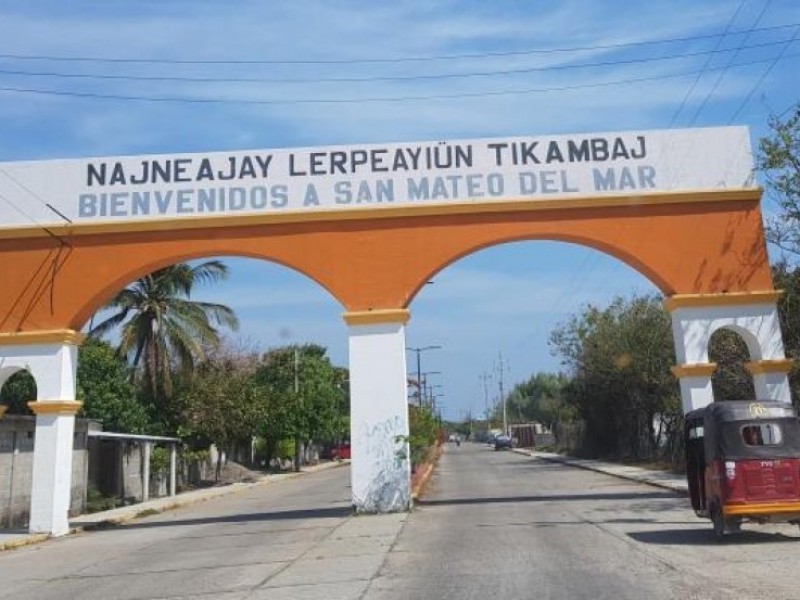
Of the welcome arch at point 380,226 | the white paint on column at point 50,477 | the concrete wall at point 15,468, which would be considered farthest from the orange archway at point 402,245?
the concrete wall at point 15,468

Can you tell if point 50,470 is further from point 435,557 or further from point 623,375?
point 623,375

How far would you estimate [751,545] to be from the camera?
1105 centimetres

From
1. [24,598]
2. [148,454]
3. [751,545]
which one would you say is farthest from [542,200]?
[148,454]

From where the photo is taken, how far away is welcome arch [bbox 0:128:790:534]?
57.5 ft

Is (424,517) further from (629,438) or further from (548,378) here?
(548,378)

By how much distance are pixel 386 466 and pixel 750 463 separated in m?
7.57

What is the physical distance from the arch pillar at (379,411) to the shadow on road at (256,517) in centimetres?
134

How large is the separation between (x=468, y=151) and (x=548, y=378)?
9767 cm

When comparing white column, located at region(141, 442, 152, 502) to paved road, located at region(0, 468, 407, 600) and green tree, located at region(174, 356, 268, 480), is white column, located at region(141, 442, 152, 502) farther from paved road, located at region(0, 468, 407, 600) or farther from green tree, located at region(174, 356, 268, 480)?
paved road, located at region(0, 468, 407, 600)

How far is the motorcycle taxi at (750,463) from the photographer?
36.7 feet

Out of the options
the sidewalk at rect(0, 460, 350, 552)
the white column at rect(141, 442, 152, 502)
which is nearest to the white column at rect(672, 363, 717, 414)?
the sidewalk at rect(0, 460, 350, 552)

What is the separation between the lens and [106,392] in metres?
30.8

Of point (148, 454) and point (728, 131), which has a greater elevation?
point (728, 131)

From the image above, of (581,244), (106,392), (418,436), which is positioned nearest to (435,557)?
(581,244)
